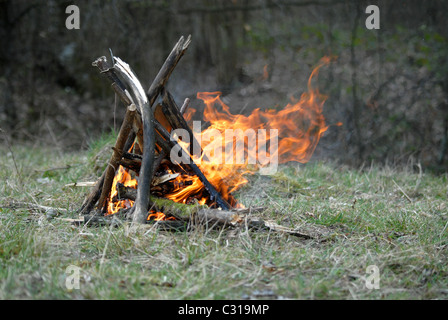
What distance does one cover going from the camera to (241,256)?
2.98 meters

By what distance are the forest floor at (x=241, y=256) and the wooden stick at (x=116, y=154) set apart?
10.6 inches

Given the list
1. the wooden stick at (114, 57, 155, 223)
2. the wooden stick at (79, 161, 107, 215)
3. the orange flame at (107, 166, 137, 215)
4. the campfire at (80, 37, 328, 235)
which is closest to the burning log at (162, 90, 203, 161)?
the campfire at (80, 37, 328, 235)

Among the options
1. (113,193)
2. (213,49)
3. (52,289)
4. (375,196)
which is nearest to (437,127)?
(375,196)

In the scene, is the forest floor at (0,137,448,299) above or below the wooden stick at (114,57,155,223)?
below

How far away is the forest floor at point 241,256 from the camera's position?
2.59 metres

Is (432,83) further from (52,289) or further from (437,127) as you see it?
(52,289)

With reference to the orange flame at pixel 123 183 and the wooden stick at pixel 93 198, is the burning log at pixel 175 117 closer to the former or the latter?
the orange flame at pixel 123 183

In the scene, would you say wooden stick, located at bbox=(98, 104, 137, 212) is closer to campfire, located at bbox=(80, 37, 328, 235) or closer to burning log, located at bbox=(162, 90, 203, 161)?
campfire, located at bbox=(80, 37, 328, 235)

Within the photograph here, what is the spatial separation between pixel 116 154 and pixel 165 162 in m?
0.39

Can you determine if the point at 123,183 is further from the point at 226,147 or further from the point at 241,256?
the point at 241,256

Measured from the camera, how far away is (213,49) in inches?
349

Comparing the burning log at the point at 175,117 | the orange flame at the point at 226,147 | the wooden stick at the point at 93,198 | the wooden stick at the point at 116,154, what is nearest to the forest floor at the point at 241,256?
the wooden stick at the point at 93,198

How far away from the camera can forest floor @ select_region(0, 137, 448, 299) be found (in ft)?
8.49
